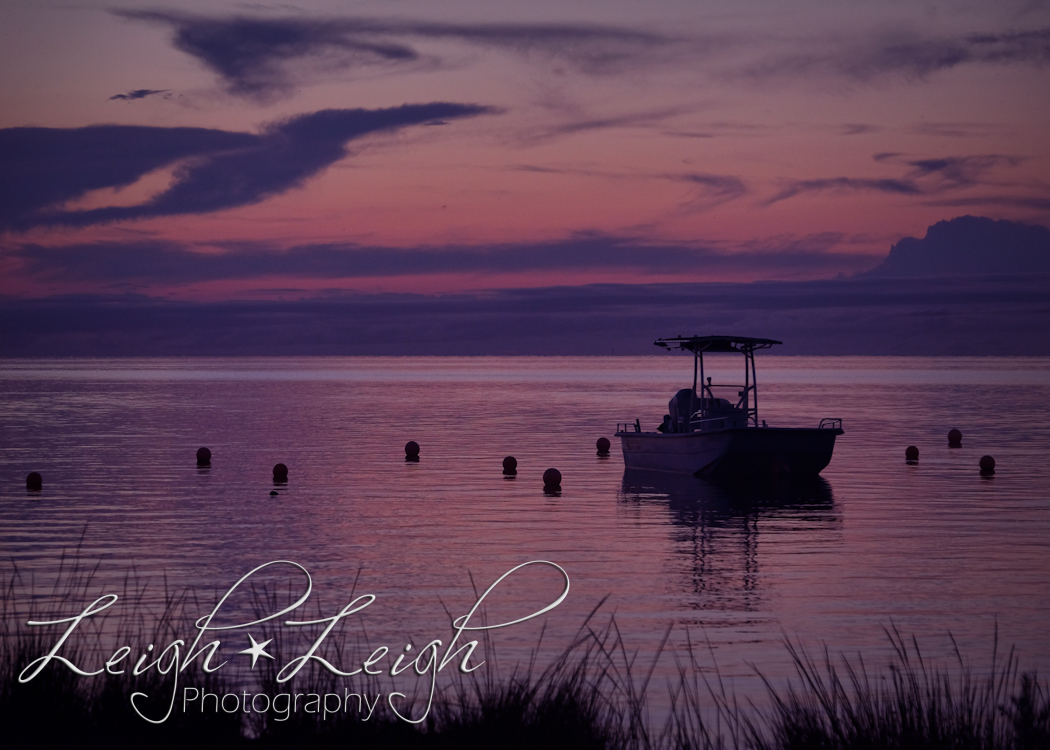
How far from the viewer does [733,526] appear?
2995 cm

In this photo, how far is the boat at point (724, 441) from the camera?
3778 centimetres

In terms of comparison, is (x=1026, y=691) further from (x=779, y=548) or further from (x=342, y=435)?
(x=342, y=435)

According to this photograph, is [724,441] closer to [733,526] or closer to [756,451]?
[756,451]

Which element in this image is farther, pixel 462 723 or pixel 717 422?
pixel 717 422

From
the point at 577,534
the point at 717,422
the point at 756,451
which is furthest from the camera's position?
the point at 717,422

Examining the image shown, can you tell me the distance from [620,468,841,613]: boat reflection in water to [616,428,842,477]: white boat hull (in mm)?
579

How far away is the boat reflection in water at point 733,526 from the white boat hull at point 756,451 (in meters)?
0.58

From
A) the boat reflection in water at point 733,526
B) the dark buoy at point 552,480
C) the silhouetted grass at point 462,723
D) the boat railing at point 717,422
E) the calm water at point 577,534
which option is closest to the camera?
the silhouetted grass at point 462,723

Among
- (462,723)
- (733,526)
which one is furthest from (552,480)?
(462,723)

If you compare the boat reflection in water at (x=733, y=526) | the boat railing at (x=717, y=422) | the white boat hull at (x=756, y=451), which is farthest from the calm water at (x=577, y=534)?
the boat railing at (x=717, y=422)

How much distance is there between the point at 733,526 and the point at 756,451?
26.9 ft

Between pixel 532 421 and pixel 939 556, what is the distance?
5266 centimetres

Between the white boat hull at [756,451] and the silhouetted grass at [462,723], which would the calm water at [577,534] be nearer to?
the white boat hull at [756,451]

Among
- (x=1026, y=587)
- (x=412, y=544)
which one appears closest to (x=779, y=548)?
(x=1026, y=587)
